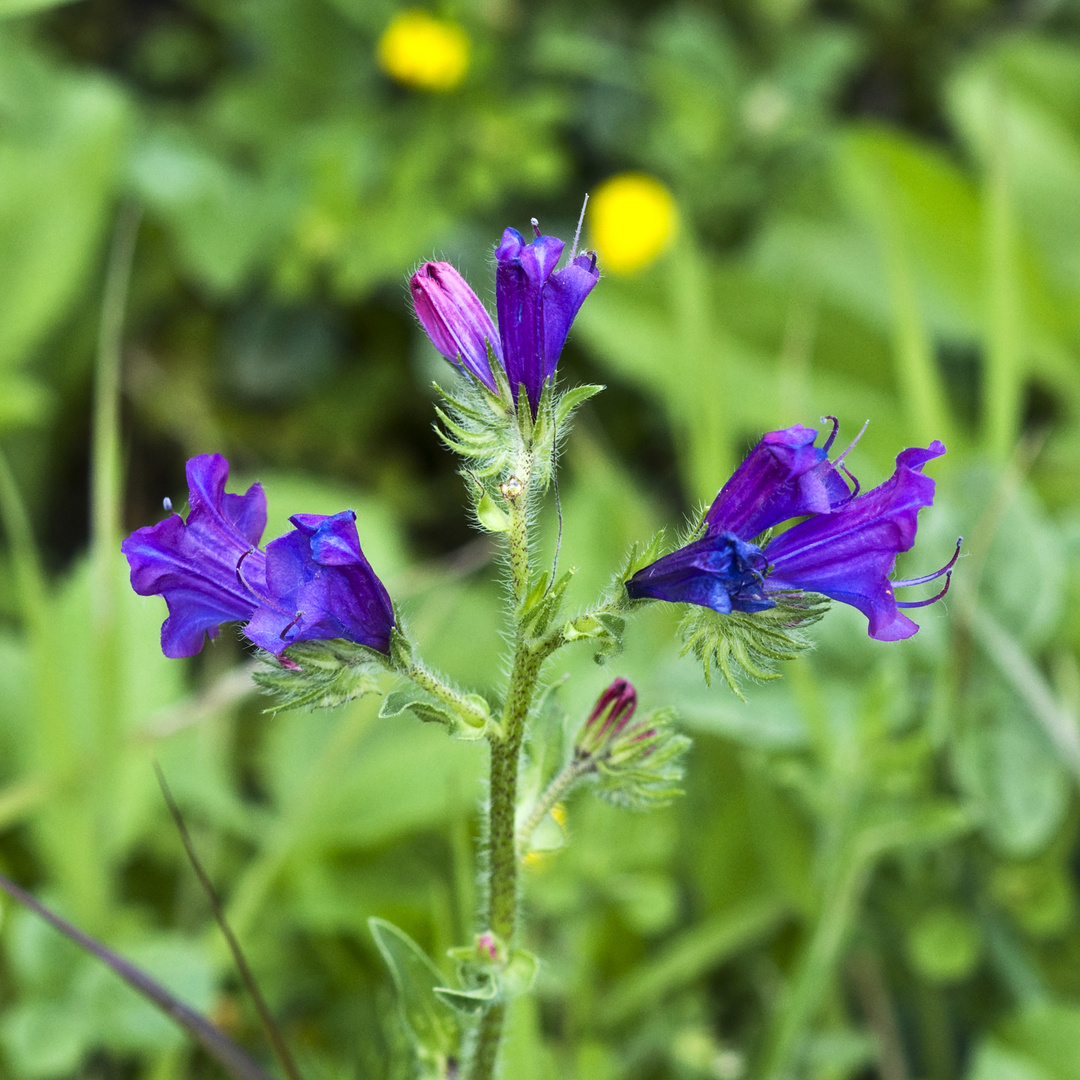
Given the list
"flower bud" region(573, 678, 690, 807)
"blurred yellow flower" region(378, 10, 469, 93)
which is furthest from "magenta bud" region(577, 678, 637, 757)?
"blurred yellow flower" region(378, 10, 469, 93)

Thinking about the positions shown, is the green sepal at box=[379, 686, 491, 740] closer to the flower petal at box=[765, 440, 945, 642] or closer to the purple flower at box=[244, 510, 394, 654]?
the purple flower at box=[244, 510, 394, 654]

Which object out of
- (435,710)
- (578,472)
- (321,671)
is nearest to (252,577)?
(321,671)

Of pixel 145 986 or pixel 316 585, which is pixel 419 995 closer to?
pixel 145 986

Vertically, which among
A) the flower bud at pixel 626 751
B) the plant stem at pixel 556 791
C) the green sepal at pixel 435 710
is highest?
the green sepal at pixel 435 710

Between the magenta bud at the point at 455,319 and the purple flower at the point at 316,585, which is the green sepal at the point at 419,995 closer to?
the purple flower at the point at 316,585

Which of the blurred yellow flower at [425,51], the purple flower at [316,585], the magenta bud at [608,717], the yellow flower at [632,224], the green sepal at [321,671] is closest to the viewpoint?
the purple flower at [316,585]

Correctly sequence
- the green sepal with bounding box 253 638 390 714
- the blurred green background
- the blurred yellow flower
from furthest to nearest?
1. the blurred yellow flower
2. the blurred green background
3. the green sepal with bounding box 253 638 390 714

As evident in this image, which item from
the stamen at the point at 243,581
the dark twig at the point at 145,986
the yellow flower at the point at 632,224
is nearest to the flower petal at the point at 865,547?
the stamen at the point at 243,581
